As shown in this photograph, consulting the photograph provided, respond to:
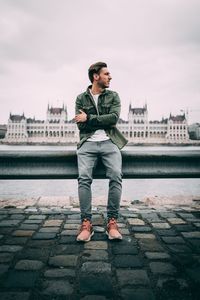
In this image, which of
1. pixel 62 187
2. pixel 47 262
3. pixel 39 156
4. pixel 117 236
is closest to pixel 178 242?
pixel 117 236

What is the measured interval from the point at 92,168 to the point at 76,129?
4365 inches

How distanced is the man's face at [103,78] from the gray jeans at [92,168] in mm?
664

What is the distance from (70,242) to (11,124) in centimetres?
11524

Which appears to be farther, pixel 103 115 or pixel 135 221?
pixel 135 221

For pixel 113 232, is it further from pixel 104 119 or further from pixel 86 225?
pixel 104 119

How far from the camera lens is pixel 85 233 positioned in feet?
10.1

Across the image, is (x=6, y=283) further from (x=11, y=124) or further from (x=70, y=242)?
(x=11, y=124)

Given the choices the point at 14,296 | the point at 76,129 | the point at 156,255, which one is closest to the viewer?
the point at 14,296

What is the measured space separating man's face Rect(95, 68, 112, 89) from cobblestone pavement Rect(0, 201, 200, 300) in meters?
1.60

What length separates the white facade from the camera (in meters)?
111

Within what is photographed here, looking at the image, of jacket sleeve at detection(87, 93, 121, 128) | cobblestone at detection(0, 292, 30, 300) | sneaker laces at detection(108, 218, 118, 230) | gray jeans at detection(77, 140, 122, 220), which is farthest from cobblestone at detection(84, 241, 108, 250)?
jacket sleeve at detection(87, 93, 121, 128)

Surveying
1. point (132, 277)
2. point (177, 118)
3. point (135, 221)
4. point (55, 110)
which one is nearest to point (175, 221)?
point (135, 221)

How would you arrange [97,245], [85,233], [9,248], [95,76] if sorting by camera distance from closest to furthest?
[9,248] → [97,245] → [85,233] → [95,76]

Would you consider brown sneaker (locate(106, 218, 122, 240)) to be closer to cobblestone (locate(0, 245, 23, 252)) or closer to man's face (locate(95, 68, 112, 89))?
cobblestone (locate(0, 245, 23, 252))
